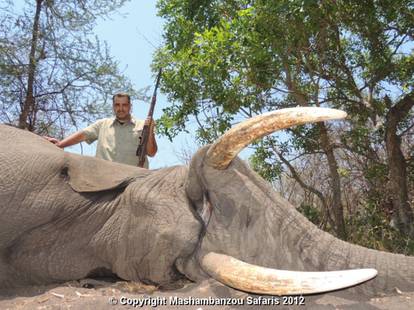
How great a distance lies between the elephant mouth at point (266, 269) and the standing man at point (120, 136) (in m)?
2.79

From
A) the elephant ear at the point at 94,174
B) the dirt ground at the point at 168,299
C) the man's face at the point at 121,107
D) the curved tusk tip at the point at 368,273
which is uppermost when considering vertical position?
the man's face at the point at 121,107

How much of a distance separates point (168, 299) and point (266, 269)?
0.66 metres

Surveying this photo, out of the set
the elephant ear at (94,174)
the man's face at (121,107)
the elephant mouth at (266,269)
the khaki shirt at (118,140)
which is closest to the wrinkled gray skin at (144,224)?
the elephant ear at (94,174)

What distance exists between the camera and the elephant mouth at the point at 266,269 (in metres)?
2.48

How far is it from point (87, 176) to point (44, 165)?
31cm

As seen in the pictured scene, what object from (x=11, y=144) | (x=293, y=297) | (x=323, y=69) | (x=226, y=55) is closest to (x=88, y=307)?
(x=293, y=297)

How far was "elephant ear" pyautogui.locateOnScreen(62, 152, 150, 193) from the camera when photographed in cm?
371

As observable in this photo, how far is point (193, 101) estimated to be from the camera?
8.41 m

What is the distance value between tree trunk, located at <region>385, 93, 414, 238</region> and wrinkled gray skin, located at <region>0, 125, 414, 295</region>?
494 cm

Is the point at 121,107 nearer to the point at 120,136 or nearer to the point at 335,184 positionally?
the point at 120,136

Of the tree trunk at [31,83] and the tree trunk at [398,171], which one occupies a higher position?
the tree trunk at [31,83]

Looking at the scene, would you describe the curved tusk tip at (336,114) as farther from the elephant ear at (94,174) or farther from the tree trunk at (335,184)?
the tree trunk at (335,184)

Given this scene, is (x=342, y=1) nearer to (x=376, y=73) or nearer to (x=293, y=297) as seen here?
(x=376, y=73)

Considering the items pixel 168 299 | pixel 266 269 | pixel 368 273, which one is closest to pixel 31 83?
pixel 168 299
